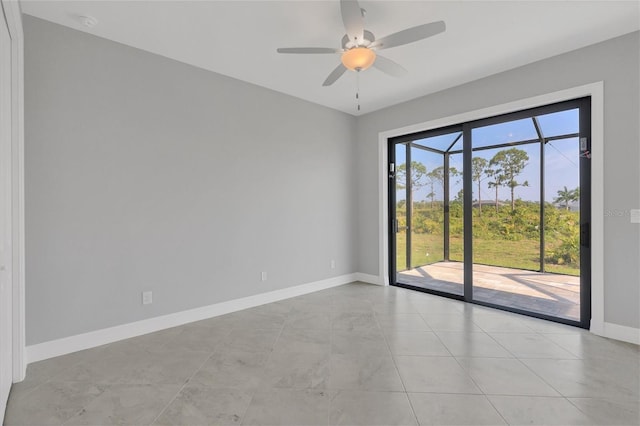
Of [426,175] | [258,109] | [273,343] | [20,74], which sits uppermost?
[258,109]

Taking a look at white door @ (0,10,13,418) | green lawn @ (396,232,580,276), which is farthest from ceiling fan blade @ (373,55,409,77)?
white door @ (0,10,13,418)

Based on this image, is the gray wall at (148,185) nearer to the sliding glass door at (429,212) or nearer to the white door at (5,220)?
the white door at (5,220)

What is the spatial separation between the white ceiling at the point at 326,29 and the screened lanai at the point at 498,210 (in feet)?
2.53

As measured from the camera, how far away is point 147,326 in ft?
9.89

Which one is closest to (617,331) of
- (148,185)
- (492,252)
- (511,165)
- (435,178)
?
(492,252)

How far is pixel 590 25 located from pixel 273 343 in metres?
3.90

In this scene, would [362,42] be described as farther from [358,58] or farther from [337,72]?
[337,72]

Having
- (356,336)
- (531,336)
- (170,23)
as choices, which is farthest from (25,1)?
(531,336)

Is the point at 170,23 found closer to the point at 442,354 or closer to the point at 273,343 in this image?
the point at 273,343

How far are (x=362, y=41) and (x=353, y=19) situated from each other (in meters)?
0.29

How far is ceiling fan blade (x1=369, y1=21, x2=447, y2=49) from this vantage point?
6.93ft

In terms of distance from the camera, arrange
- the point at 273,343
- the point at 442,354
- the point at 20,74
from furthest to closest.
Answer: the point at 273,343 < the point at 442,354 < the point at 20,74

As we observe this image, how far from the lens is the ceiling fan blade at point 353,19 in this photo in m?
1.98

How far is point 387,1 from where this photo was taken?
7.59 ft
